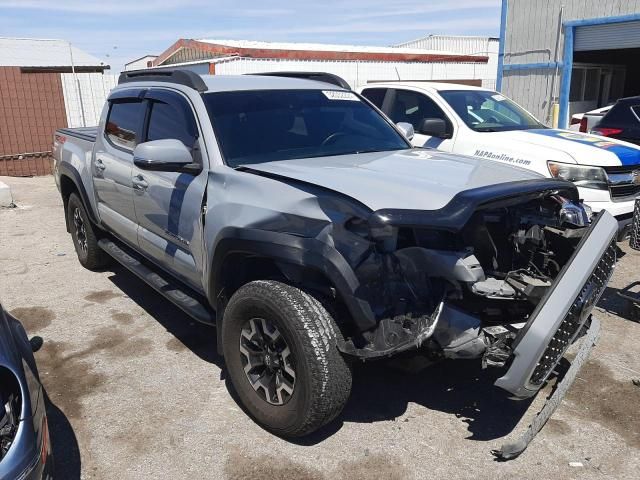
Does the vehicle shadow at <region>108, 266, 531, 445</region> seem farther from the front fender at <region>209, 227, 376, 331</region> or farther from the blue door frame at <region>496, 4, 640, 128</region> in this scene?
the blue door frame at <region>496, 4, 640, 128</region>

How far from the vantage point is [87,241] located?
5.84 m

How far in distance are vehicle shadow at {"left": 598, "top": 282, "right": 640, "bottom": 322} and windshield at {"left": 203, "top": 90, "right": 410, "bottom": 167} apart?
225 cm

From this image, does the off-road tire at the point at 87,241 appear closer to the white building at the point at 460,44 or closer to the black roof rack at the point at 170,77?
the black roof rack at the point at 170,77

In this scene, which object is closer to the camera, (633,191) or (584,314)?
(584,314)

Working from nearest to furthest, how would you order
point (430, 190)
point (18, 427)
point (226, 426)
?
point (18, 427)
point (430, 190)
point (226, 426)

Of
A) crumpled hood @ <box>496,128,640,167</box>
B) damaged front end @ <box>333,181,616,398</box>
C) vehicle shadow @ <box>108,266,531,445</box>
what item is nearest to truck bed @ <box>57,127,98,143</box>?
vehicle shadow @ <box>108,266,531,445</box>

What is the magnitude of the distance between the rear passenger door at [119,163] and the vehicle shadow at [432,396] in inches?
50.5

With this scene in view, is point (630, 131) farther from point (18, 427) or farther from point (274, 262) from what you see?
point (18, 427)

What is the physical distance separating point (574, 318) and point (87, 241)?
4.74 meters

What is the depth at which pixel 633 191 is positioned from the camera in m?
6.12

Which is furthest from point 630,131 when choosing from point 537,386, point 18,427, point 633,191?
point 18,427

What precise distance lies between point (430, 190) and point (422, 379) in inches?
57.7

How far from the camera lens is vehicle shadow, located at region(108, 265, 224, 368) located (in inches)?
167

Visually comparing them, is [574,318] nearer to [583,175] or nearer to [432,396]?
[432,396]
